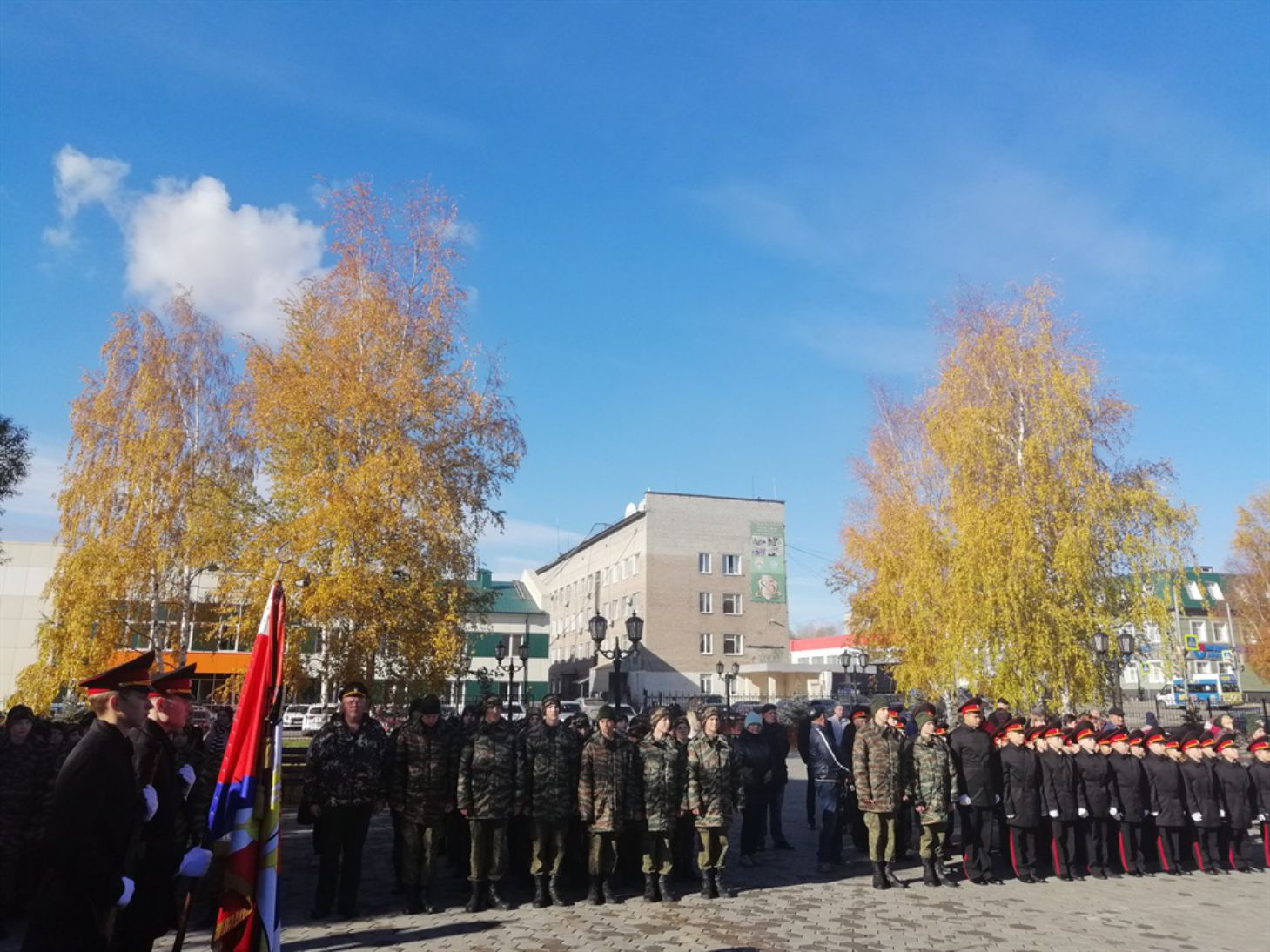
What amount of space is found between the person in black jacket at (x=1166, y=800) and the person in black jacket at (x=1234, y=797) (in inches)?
32.0

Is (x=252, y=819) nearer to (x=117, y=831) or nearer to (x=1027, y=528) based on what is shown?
(x=117, y=831)

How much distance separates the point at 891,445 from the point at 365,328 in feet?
81.0

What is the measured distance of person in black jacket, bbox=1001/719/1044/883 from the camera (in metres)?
10.9

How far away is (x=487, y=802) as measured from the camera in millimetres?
8867

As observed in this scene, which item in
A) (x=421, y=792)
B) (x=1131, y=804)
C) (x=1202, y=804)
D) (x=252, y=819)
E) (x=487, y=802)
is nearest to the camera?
(x=252, y=819)

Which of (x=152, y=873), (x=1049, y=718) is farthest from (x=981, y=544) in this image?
(x=152, y=873)

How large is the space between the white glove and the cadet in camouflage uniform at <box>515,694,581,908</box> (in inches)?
186

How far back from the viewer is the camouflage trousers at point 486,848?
8.79 metres

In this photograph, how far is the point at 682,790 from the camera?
9695 millimetres

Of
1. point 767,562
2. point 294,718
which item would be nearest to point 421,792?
point 294,718

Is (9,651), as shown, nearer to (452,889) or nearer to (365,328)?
(365,328)

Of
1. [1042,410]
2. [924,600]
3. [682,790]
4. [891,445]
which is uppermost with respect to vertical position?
[891,445]

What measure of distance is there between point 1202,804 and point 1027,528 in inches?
469

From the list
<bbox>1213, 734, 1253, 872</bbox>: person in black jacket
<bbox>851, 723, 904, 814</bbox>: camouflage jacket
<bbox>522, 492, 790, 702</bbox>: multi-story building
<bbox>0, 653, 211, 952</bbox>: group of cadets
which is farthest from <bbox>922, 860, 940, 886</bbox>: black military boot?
<bbox>522, 492, 790, 702</bbox>: multi-story building
